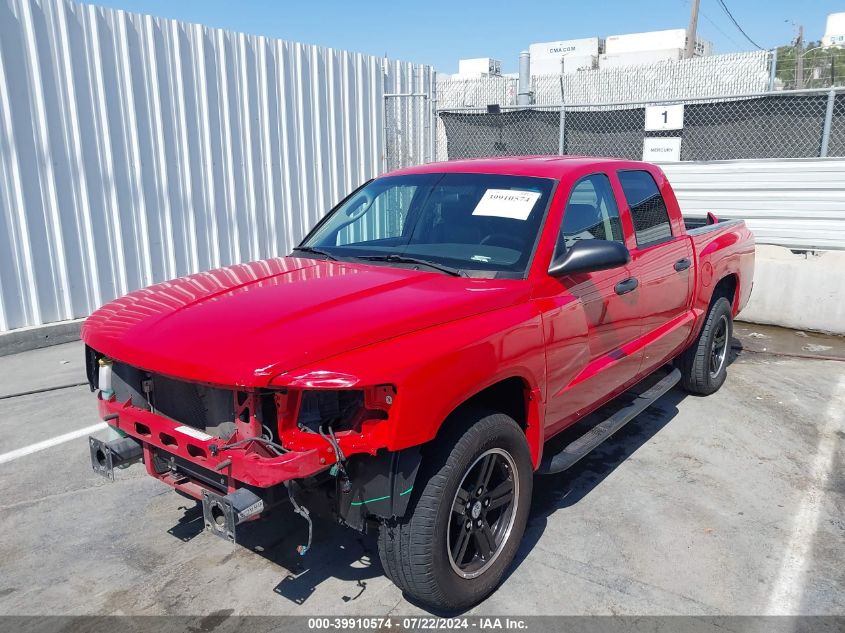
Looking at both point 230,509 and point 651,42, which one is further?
point 651,42

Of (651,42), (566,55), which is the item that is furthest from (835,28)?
(566,55)

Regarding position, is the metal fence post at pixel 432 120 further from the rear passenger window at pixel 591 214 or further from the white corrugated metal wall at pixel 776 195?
the rear passenger window at pixel 591 214

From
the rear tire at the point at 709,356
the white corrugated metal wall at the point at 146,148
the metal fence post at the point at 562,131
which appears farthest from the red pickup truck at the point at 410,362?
the metal fence post at the point at 562,131

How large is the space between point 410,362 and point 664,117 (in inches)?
304

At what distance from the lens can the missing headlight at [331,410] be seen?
102 inches

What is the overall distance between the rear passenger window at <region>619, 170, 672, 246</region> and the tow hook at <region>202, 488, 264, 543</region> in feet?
9.45

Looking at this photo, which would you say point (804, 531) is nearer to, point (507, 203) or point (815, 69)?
point (507, 203)

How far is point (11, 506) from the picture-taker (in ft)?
12.9

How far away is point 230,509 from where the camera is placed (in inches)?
97.4

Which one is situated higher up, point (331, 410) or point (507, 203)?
point (507, 203)

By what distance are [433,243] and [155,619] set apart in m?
2.21

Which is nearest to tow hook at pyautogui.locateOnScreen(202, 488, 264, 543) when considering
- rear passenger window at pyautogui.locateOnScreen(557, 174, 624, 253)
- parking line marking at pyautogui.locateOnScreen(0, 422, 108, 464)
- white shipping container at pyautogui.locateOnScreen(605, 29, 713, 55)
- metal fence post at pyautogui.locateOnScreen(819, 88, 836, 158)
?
rear passenger window at pyautogui.locateOnScreen(557, 174, 624, 253)

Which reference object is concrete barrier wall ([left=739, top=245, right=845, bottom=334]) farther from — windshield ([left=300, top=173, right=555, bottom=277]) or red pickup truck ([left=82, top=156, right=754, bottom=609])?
windshield ([left=300, top=173, right=555, bottom=277])

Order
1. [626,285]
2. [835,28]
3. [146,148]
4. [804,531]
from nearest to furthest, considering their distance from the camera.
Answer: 1. [804,531]
2. [626,285]
3. [146,148]
4. [835,28]
